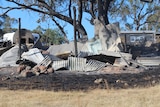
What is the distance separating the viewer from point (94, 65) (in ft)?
49.0

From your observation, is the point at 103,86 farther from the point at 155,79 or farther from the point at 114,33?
the point at 114,33

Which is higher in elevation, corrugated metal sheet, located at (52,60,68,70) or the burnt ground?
corrugated metal sheet, located at (52,60,68,70)

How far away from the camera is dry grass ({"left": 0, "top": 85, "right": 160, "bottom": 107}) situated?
8422 millimetres

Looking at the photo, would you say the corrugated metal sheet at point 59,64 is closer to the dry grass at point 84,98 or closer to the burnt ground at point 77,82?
the burnt ground at point 77,82

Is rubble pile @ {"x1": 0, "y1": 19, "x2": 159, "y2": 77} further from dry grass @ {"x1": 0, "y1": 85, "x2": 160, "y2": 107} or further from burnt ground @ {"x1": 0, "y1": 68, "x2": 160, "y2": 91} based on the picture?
dry grass @ {"x1": 0, "y1": 85, "x2": 160, "y2": 107}

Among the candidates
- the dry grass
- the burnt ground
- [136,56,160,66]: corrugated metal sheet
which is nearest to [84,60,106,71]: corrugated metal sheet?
the burnt ground

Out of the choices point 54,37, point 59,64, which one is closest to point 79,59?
point 59,64

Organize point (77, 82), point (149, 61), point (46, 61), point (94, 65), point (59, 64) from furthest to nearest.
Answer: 1. point (149, 61)
2. point (46, 61)
3. point (94, 65)
4. point (59, 64)
5. point (77, 82)

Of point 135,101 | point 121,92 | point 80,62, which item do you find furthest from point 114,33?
point 135,101

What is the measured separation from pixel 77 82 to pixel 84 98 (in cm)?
232

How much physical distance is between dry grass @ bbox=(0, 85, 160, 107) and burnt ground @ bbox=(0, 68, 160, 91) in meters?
0.60

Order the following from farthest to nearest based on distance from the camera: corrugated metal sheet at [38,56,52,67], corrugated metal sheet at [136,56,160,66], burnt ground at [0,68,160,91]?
corrugated metal sheet at [136,56,160,66], corrugated metal sheet at [38,56,52,67], burnt ground at [0,68,160,91]

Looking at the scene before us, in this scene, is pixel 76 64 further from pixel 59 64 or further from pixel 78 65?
pixel 59 64

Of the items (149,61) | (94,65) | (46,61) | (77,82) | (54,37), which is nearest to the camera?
(77,82)
